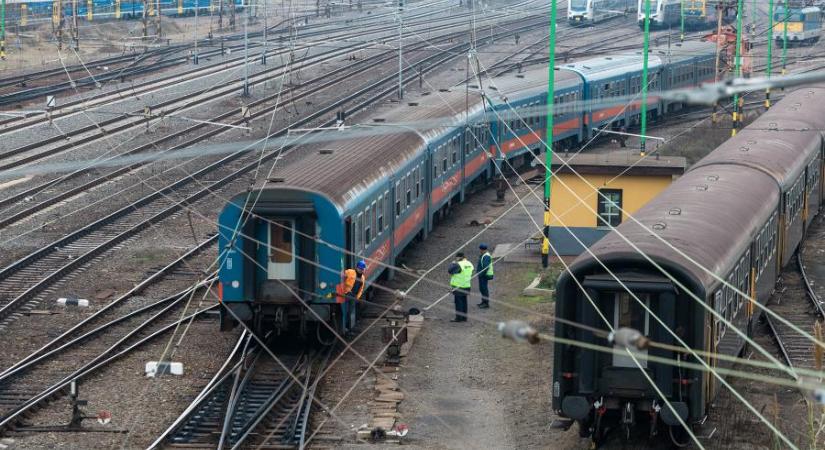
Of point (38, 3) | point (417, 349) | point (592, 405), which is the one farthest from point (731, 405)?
point (38, 3)

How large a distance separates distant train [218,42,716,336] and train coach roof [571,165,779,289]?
1712 mm

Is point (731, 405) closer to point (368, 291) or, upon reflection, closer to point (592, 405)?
point (592, 405)

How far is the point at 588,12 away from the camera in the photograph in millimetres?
80875

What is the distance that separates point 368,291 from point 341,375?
4076 millimetres

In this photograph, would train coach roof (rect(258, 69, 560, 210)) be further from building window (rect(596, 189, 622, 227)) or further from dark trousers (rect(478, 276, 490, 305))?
building window (rect(596, 189, 622, 227))

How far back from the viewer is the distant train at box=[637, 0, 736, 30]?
7906 cm

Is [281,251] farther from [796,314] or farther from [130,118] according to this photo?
[130,118]

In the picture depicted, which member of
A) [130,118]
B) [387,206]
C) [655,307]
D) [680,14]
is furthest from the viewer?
[680,14]

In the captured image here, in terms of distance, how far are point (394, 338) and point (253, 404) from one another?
3.08 meters

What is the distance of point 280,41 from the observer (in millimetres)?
60875

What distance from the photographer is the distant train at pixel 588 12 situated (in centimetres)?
8081

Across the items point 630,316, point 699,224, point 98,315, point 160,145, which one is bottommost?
point 98,315

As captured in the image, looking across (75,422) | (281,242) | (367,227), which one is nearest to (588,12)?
(367,227)

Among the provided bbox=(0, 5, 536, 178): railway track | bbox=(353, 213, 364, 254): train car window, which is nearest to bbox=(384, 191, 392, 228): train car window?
bbox=(353, 213, 364, 254): train car window
